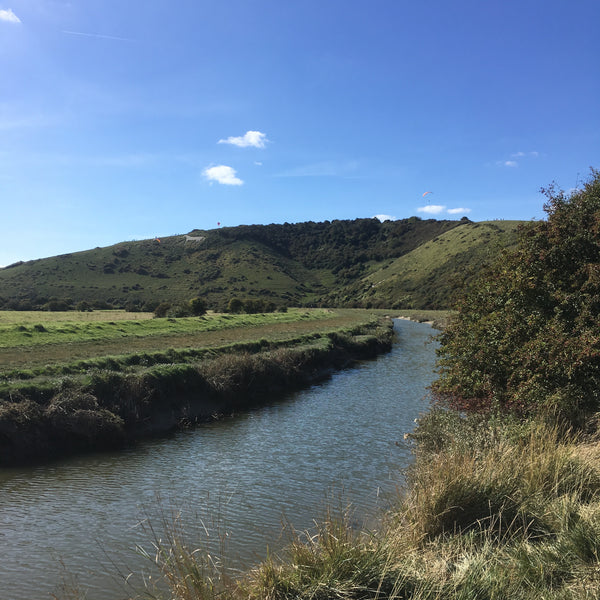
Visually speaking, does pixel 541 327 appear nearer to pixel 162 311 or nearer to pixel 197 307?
pixel 197 307

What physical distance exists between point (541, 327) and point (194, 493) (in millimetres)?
9335

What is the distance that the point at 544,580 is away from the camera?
4980mm

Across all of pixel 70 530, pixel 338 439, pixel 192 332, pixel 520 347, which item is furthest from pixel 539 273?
pixel 192 332

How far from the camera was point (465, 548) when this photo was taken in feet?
19.2

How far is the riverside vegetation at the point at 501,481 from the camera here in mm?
4977

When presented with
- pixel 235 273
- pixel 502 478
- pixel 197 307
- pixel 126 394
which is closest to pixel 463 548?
pixel 502 478

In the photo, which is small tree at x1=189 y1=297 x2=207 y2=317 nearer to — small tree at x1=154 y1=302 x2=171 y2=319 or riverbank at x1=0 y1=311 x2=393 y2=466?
small tree at x1=154 y1=302 x2=171 y2=319

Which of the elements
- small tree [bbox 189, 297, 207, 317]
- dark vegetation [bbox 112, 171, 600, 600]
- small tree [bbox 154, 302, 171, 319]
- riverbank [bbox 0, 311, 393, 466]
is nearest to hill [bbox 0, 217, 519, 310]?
small tree [bbox 154, 302, 171, 319]

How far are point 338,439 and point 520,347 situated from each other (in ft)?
24.2

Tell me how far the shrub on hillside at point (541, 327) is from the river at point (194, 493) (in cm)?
354

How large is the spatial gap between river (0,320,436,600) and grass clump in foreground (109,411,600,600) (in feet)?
2.50

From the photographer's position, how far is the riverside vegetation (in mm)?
4977

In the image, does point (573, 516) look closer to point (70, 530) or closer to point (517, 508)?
point (517, 508)

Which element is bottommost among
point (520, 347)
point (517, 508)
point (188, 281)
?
point (517, 508)
